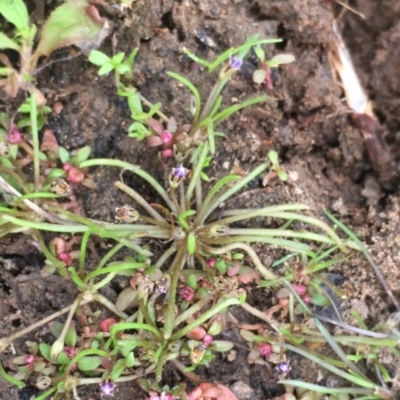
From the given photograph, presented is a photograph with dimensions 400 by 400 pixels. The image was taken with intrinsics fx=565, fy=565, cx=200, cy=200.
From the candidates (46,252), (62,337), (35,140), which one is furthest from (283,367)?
(35,140)

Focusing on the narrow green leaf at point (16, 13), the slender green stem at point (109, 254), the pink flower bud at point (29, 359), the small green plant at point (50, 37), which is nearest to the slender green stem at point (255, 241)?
the slender green stem at point (109, 254)

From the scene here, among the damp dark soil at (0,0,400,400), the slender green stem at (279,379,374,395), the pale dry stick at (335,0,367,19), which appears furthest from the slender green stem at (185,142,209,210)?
the pale dry stick at (335,0,367,19)

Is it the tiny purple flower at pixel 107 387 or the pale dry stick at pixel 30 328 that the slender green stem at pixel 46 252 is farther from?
the tiny purple flower at pixel 107 387

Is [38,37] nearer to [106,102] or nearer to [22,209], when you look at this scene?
[106,102]

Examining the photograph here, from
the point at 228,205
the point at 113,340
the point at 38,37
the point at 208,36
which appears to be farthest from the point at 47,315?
the point at 208,36

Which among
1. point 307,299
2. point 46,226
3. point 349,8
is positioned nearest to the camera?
point 46,226

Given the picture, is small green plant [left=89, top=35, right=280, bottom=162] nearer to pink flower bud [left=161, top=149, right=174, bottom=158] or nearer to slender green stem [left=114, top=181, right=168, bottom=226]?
pink flower bud [left=161, top=149, right=174, bottom=158]

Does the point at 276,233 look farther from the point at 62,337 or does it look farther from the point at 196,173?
the point at 62,337
